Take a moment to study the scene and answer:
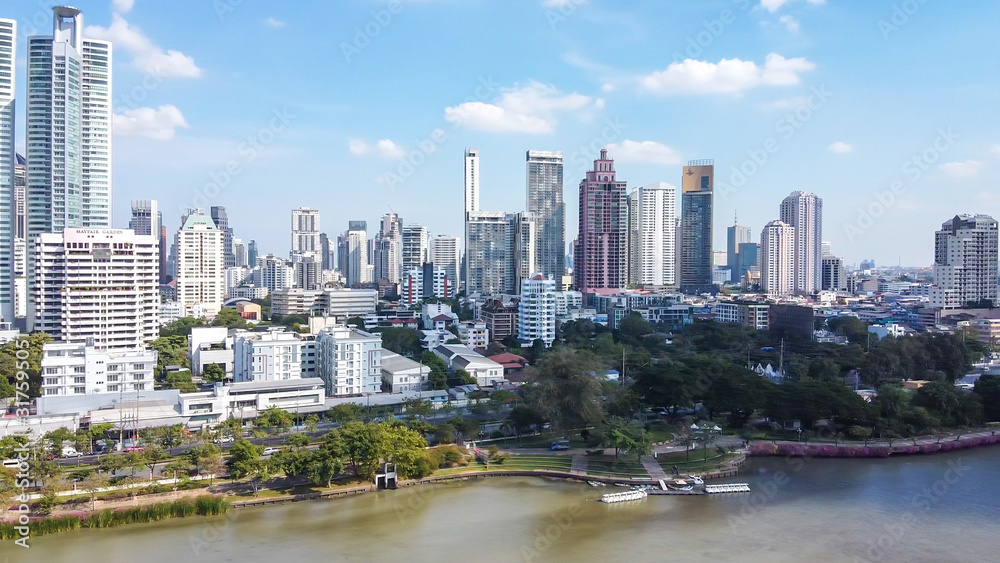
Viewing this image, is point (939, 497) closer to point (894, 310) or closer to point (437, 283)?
point (894, 310)

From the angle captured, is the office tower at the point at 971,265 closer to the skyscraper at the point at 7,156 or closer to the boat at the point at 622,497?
the boat at the point at 622,497

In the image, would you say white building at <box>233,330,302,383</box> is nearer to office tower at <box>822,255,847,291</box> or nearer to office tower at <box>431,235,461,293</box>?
office tower at <box>431,235,461,293</box>

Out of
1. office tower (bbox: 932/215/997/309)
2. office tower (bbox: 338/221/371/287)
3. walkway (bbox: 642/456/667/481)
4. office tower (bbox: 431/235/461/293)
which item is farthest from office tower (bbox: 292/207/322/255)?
walkway (bbox: 642/456/667/481)

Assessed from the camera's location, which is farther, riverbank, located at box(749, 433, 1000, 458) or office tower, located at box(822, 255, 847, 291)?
office tower, located at box(822, 255, 847, 291)

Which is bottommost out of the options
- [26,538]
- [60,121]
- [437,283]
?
[26,538]

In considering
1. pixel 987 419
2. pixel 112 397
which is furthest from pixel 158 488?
pixel 987 419
